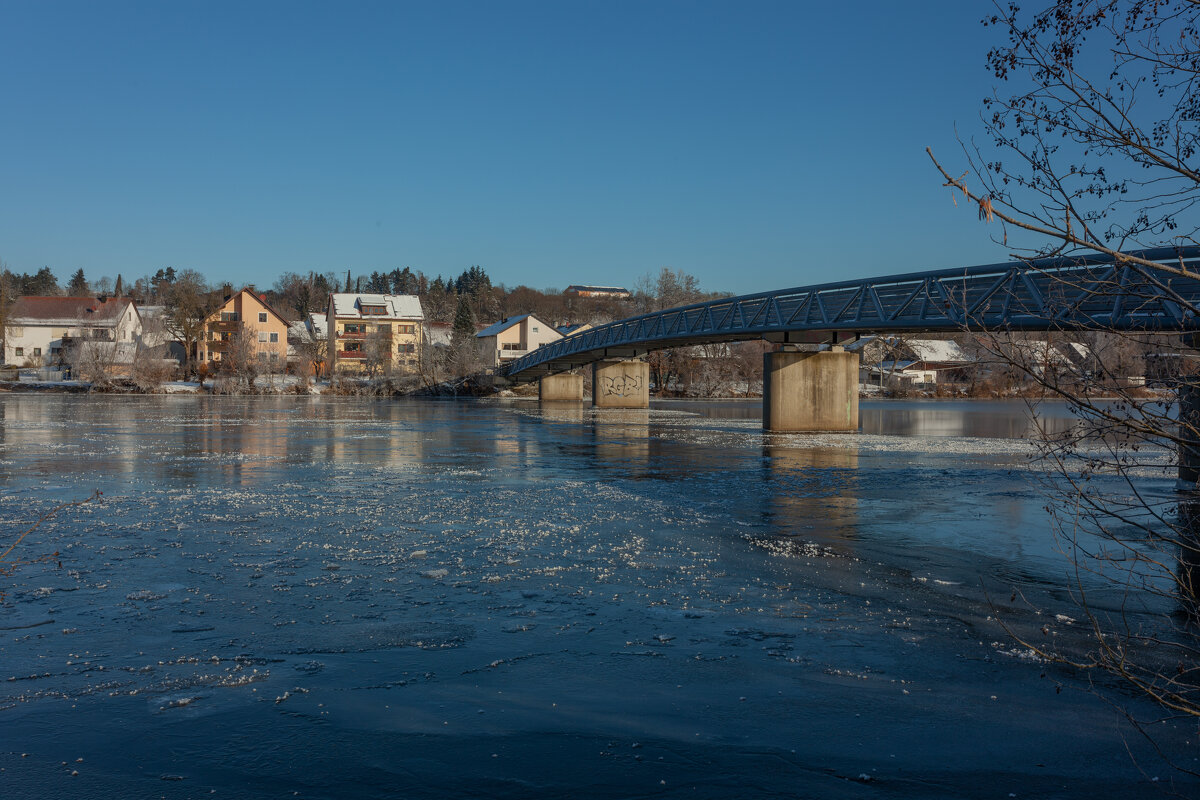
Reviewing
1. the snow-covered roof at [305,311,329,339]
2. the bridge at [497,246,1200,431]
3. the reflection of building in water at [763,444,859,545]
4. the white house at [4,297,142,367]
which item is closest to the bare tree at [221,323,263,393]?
the white house at [4,297,142,367]

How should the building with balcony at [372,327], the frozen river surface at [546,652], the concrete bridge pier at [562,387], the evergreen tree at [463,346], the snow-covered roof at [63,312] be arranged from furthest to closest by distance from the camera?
the snow-covered roof at [63,312], the building with balcony at [372,327], the evergreen tree at [463,346], the concrete bridge pier at [562,387], the frozen river surface at [546,652]

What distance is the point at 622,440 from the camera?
32875 mm

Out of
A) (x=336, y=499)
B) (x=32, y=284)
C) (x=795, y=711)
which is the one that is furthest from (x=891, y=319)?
(x=32, y=284)

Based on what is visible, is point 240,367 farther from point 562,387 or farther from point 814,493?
point 814,493

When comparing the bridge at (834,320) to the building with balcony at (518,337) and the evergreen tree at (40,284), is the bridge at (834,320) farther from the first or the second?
the evergreen tree at (40,284)

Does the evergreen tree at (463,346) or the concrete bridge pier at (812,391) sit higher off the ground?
the evergreen tree at (463,346)

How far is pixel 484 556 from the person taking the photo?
11227 mm

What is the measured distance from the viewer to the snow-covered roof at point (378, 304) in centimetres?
11338

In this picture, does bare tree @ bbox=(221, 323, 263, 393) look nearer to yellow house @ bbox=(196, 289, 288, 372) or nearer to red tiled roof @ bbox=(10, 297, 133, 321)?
yellow house @ bbox=(196, 289, 288, 372)

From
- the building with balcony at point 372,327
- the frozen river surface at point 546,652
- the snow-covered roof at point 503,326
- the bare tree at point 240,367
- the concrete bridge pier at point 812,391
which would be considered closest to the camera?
the frozen river surface at point 546,652

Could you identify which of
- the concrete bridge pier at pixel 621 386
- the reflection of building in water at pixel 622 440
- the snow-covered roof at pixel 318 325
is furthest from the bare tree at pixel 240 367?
the reflection of building in water at pixel 622 440

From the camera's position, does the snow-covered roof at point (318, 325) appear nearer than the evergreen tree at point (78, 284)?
Yes

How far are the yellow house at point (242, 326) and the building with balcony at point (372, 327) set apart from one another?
6.05m

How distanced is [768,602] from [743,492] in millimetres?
8683
